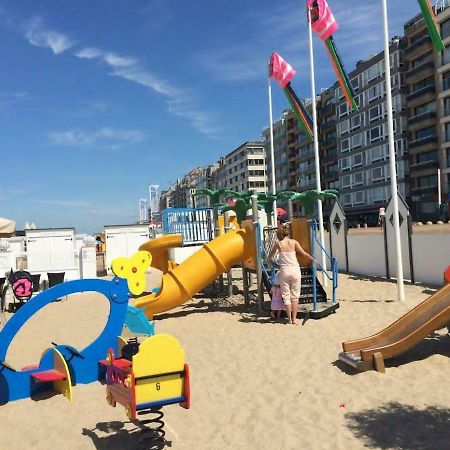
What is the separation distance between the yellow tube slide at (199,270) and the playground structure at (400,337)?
463 cm

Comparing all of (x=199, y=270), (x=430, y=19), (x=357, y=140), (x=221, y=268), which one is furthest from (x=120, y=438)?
(x=357, y=140)

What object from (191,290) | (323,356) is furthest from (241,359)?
(191,290)

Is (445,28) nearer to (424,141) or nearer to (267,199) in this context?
(424,141)

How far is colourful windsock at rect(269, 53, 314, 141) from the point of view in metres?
15.5

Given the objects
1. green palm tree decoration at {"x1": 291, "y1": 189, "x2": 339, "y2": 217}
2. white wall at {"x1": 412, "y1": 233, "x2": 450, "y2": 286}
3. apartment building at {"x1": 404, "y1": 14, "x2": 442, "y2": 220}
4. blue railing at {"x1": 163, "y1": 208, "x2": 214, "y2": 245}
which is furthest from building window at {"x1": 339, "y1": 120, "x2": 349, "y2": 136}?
green palm tree decoration at {"x1": 291, "y1": 189, "x2": 339, "y2": 217}

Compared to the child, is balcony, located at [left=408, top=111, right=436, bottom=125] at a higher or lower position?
higher

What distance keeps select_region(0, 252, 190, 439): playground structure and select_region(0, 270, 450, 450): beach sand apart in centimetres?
26

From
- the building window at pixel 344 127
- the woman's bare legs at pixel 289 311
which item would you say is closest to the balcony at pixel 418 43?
the building window at pixel 344 127

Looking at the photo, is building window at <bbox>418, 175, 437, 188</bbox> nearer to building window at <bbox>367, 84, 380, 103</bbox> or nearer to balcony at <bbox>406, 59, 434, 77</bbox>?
balcony at <bbox>406, 59, 434, 77</bbox>

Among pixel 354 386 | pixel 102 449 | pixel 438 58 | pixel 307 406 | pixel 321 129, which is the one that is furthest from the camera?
pixel 321 129

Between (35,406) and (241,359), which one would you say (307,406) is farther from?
(35,406)

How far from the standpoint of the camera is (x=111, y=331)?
598 centimetres

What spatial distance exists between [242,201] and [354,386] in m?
8.57

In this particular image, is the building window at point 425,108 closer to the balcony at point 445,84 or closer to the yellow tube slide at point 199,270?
the balcony at point 445,84
